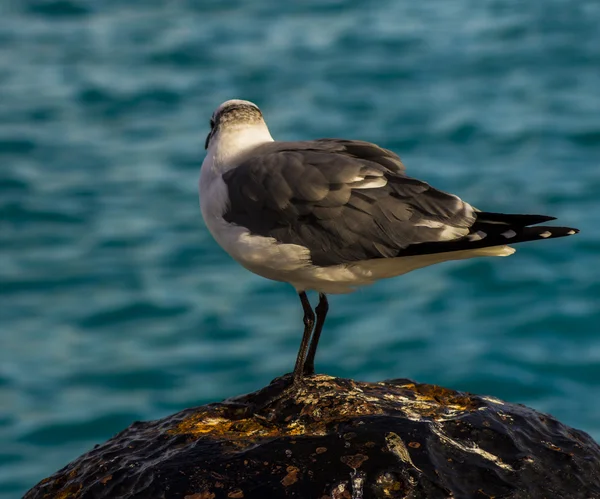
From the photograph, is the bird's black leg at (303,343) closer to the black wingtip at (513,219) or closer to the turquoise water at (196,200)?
the black wingtip at (513,219)

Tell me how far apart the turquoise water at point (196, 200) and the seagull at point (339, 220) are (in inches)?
199

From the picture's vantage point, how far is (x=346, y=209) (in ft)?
17.9

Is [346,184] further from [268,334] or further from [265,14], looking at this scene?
[265,14]

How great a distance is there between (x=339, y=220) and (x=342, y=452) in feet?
4.00

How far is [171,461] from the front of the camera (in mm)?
4902

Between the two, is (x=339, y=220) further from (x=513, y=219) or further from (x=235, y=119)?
(x=235, y=119)

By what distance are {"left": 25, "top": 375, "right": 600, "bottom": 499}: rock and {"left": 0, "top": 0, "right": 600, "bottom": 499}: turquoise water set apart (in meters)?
4.98

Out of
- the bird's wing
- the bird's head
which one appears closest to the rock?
the bird's wing

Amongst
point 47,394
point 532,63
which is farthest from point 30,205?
point 532,63

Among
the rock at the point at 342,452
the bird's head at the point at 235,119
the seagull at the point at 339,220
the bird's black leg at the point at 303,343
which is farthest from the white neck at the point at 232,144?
the rock at the point at 342,452

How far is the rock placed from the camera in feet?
15.2

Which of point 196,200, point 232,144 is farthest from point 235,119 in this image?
point 196,200

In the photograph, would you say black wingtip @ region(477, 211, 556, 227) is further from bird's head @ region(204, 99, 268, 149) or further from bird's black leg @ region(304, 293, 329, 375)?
bird's head @ region(204, 99, 268, 149)

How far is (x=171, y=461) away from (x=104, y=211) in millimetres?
8188
